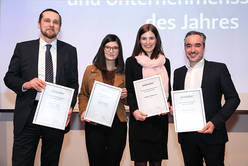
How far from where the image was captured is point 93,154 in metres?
2.65

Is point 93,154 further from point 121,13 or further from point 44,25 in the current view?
point 121,13

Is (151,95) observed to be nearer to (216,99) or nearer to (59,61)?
(216,99)

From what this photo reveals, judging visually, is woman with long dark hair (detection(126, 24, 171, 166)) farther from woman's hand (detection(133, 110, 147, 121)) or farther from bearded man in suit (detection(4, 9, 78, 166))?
bearded man in suit (detection(4, 9, 78, 166))

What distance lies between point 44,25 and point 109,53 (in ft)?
2.08

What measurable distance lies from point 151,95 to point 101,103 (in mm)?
458

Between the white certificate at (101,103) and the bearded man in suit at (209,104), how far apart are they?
0.62m

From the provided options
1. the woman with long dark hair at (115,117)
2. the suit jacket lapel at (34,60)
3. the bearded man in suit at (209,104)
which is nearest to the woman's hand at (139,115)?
the woman with long dark hair at (115,117)

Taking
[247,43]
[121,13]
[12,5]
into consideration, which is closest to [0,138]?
[12,5]

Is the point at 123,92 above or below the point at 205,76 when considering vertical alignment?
below

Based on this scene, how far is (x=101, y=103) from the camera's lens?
257cm

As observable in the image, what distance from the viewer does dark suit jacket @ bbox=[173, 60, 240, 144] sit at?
7.38ft

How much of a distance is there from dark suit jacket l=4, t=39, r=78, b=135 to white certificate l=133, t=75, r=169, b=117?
23.8 inches

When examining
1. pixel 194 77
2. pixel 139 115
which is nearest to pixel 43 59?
pixel 139 115

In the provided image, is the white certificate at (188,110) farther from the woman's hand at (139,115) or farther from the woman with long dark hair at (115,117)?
the woman with long dark hair at (115,117)
